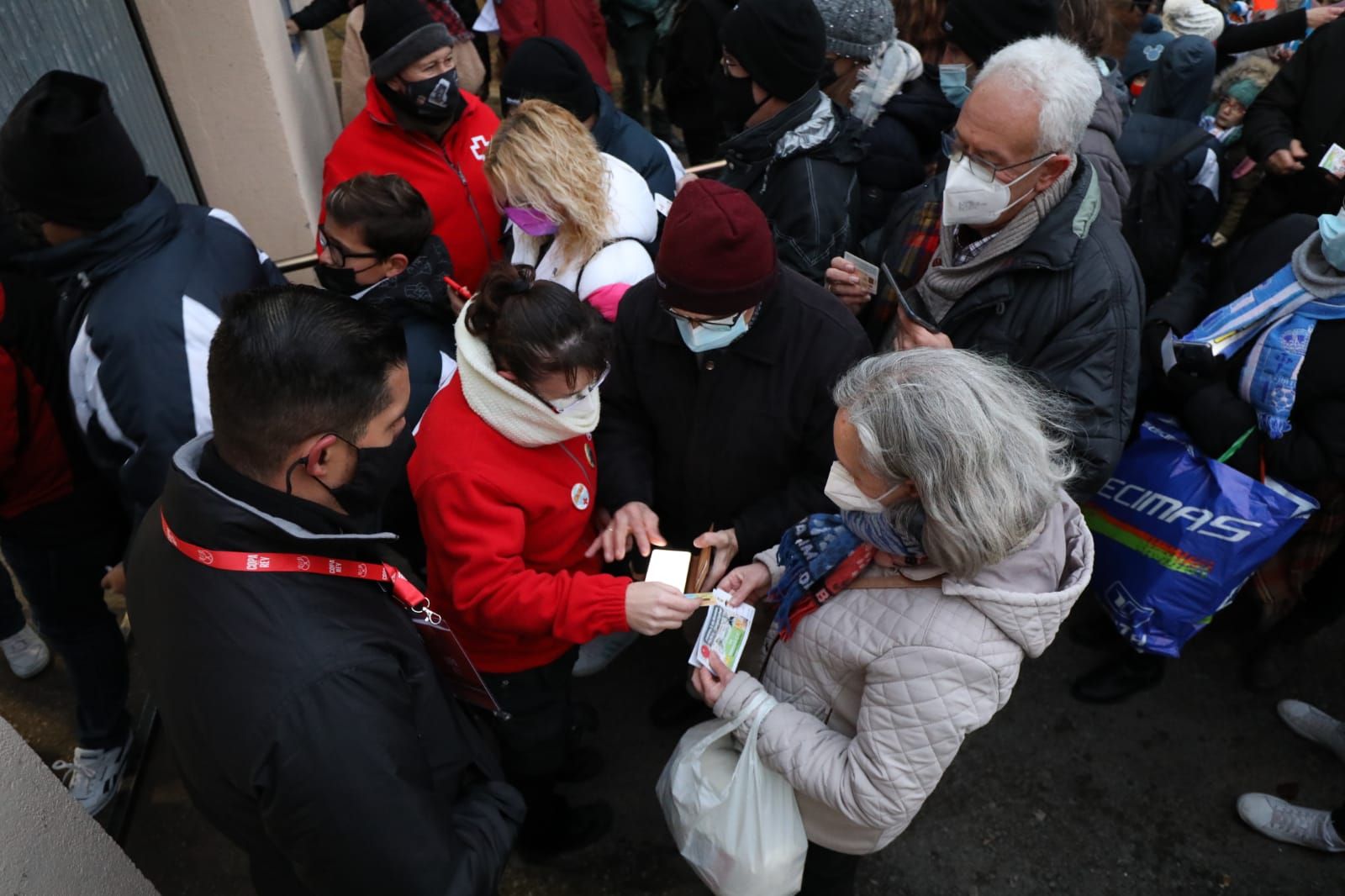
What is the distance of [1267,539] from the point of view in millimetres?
2834

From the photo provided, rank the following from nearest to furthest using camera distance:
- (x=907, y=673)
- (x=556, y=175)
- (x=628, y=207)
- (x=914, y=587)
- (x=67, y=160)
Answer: (x=907, y=673)
(x=914, y=587)
(x=67, y=160)
(x=556, y=175)
(x=628, y=207)

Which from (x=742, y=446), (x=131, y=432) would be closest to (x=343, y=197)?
(x=131, y=432)

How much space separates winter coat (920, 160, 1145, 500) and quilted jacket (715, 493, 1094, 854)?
0.56 meters

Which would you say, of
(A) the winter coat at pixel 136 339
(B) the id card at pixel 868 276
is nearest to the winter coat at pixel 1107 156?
(B) the id card at pixel 868 276

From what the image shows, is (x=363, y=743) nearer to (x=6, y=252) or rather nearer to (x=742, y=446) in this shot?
(x=742, y=446)

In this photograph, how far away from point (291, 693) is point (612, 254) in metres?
1.88

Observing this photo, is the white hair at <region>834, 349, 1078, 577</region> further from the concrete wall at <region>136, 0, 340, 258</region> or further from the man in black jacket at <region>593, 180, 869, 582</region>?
the concrete wall at <region>136, 0, 340, 258</region>

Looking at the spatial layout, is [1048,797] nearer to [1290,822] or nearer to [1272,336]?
[1290,822]

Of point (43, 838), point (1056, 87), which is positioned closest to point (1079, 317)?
point (1056, 87)

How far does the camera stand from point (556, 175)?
110 inches

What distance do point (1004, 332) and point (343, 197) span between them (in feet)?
6.65

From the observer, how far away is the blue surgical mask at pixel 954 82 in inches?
138

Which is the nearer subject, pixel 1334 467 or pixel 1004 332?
pixel 1004 332

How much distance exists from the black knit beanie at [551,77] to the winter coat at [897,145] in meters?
1.20
